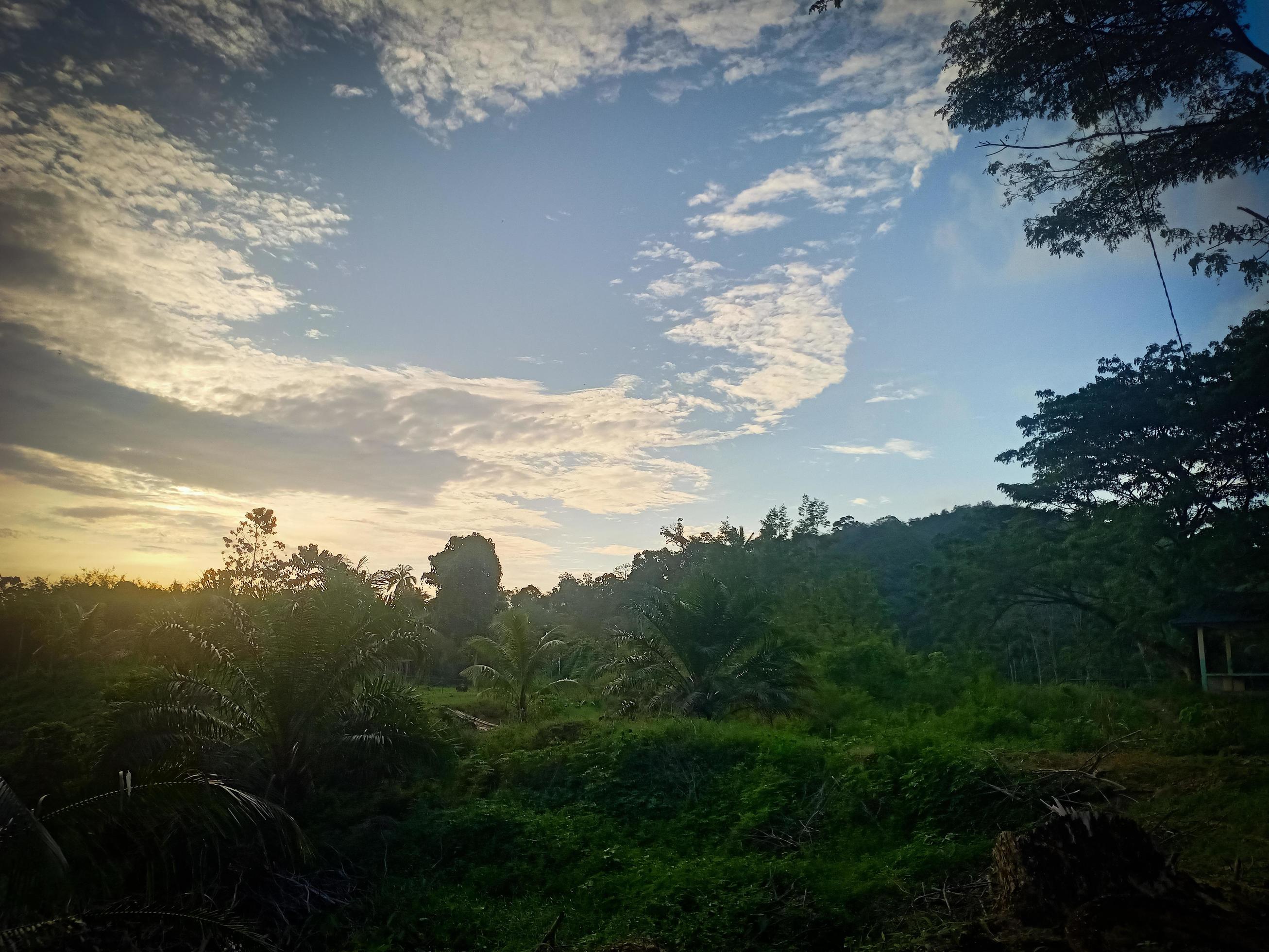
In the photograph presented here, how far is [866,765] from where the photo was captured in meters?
10.9

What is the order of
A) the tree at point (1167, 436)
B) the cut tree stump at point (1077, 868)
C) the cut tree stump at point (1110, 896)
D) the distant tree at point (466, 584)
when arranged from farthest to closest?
the distant tree at point (466, 584) < the tree at point (1167, 436) < the cut tree stump at point (1077, 868) < the cut tree stump at point (1110, 896)

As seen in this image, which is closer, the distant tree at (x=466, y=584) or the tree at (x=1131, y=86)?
the tree at (x=1131, y=86)

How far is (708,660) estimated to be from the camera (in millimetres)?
17844

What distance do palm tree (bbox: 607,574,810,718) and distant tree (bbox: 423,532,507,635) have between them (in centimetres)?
2618

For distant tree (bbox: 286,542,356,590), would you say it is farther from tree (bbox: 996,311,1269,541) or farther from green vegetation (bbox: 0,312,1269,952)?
Answer: tree (bbox: 996,311,1269,541)

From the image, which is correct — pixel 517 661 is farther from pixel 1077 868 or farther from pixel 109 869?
pixel 1077 868

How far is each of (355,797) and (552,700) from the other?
10.8 m

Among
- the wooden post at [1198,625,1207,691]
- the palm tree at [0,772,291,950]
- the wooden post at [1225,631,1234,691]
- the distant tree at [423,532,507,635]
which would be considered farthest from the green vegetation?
the distant tree at [423,532,507,635]

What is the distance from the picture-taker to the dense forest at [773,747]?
6633 mm

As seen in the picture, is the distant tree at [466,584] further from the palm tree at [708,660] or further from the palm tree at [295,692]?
the palm tree at [295,692]

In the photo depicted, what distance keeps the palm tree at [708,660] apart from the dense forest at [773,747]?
0.31 ft

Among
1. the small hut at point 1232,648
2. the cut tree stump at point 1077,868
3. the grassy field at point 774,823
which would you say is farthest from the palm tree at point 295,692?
the small hut at point 1232,648

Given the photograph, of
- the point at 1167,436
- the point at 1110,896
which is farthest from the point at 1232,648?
the point at 1110,896

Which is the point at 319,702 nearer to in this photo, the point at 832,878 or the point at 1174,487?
the point at 832,878
